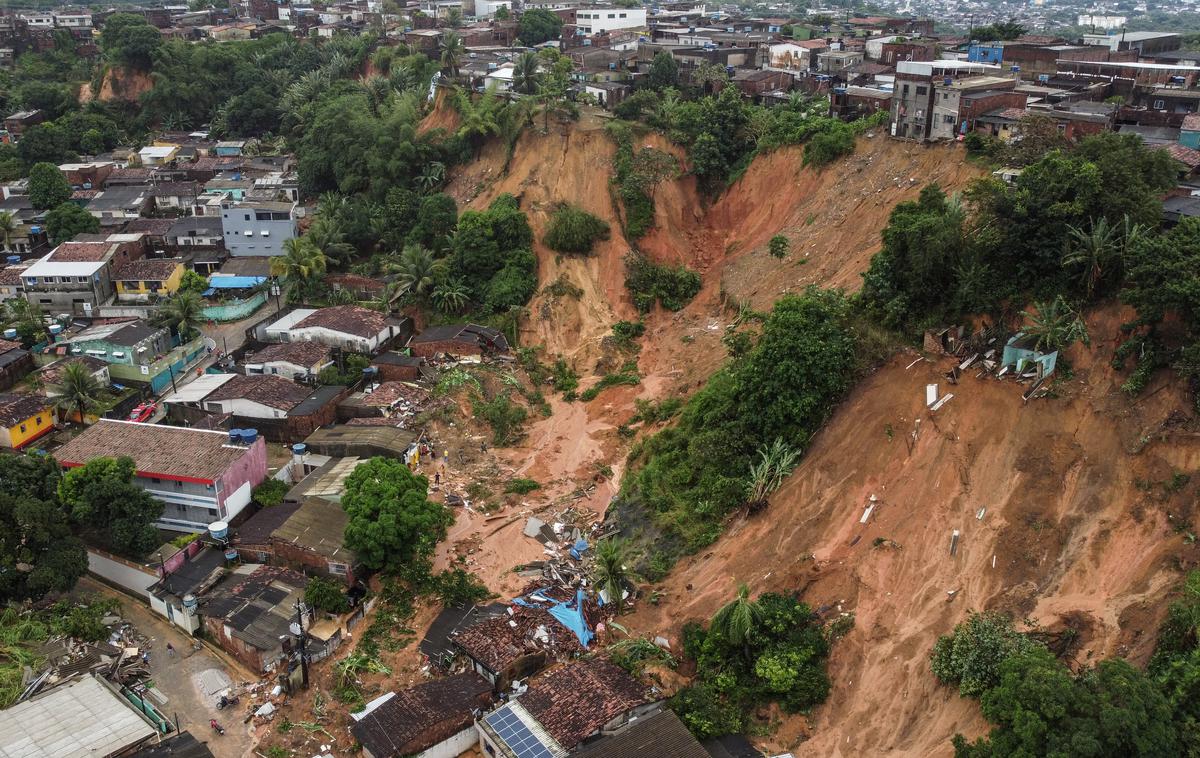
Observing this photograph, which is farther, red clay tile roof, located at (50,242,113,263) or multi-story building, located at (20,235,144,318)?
red clay tile roof, located at (50,242,113,263)

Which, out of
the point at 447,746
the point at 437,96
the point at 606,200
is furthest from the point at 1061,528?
the point at 437,96

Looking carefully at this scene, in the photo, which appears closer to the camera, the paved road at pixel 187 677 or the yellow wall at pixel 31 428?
the paved road at pixel 187 677

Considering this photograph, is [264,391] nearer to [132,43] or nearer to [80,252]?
[80,252]

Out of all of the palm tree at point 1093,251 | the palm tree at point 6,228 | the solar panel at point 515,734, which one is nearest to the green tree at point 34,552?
the solar panel at point 515,734

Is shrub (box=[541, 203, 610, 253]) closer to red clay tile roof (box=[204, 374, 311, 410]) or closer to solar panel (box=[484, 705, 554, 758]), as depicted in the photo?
red clay tile roof (box=[204, 374, 311, 410])

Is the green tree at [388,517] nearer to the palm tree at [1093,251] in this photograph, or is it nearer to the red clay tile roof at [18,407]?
the red clay tile roof at [18,407]

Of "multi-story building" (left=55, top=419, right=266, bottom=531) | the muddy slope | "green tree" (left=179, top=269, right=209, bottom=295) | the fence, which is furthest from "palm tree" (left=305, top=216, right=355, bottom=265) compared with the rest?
the muddy slope

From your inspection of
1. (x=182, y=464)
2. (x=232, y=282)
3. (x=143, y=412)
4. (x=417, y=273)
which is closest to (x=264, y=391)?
(x=143, y=412)

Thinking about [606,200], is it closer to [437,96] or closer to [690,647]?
[437,96]
